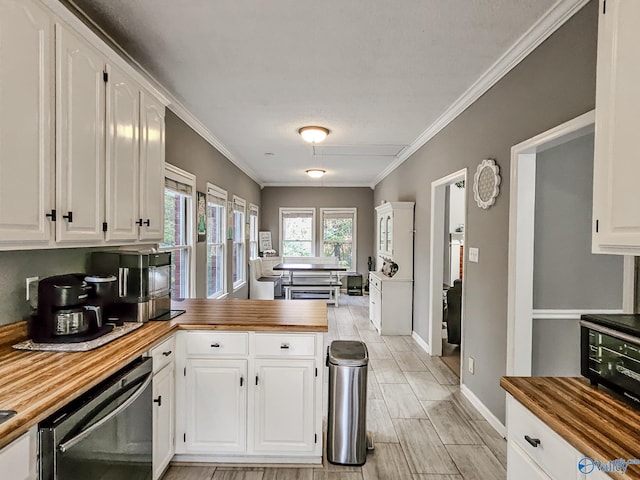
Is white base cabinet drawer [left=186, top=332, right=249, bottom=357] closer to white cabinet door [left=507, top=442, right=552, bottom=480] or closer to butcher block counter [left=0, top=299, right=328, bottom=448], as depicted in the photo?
butcher block counter [left=0, top=299, right=328, bottom=448]

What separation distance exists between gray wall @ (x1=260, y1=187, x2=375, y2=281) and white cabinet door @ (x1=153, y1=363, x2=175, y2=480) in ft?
22.6

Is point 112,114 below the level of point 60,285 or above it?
above

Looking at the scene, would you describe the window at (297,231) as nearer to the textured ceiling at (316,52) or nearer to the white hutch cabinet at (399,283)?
the white hutch cabinet at (399,283)

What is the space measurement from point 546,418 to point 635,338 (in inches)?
15.5

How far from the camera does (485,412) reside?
2854 mm

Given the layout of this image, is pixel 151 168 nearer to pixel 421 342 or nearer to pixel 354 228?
pixel 421 342

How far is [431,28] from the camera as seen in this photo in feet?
7.02

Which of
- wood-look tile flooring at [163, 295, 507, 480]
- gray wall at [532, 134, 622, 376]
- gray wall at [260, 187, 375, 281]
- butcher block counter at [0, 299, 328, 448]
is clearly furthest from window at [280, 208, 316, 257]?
gray wall at [532, 134, 622, 376]

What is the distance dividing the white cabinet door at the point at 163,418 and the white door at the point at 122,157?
82cm

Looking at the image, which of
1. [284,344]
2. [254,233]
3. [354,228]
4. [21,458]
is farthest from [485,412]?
[354,228]

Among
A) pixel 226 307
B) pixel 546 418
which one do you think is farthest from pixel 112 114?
pixel 546 418

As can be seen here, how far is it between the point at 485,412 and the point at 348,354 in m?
1.36

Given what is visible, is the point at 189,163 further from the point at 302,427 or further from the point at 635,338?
the point at 635,338

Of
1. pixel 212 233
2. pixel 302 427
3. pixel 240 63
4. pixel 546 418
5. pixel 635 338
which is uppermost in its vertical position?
pixel 240 63
